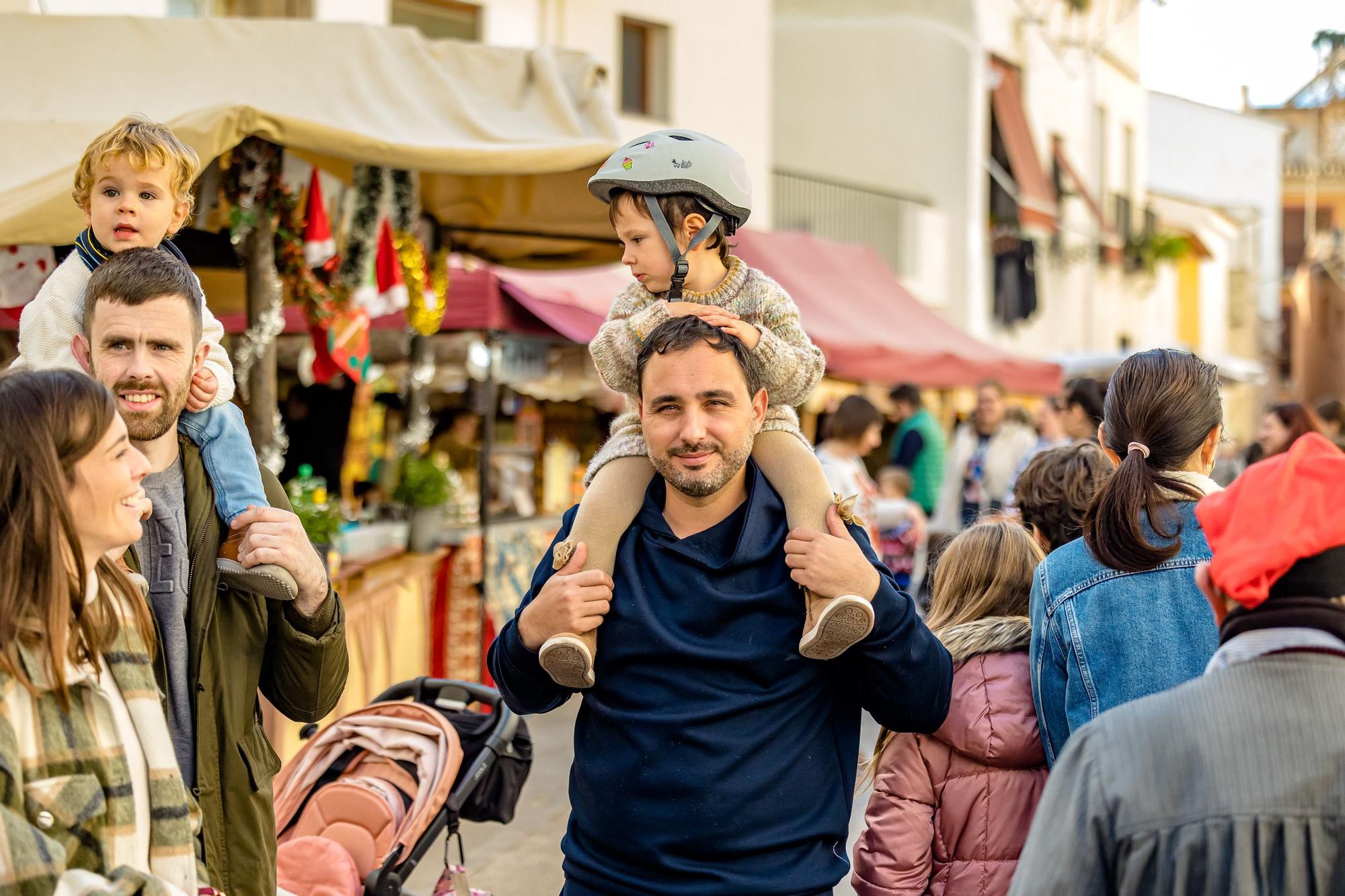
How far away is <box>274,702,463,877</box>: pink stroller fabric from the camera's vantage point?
4.06m

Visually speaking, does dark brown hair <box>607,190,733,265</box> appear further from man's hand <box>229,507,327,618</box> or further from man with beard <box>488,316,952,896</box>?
man's hand <box>229,507,327,618</box>

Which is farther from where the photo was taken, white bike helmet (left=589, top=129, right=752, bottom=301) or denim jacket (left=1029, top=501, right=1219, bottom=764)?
white bike helmet (left=589, top=129, right=752, bottom=301)

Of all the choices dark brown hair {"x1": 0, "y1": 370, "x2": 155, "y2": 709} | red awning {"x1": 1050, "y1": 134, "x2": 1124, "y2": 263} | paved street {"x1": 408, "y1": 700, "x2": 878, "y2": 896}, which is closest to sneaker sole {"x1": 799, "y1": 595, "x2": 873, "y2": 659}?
dark brown hair {"x1": 0, "y1": 370, "x2": 155, "y2": 709}

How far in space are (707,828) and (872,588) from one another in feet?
1.80

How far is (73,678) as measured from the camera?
225 cm

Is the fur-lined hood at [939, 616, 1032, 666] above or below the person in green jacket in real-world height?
below

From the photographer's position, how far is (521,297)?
32.7ft

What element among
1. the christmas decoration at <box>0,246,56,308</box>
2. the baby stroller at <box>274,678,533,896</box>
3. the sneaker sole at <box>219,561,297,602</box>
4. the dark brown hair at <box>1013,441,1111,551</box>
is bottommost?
the baby stroller at <box>274,678,533,896</box>

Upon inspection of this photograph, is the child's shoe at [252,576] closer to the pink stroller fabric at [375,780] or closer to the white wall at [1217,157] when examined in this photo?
the pink stroller fabric at [375,780]

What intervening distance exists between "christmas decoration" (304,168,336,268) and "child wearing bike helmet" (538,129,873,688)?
11.8 ft

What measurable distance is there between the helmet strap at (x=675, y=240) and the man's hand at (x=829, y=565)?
0.65m

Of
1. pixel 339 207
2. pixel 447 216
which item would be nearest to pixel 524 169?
pixel 339 207

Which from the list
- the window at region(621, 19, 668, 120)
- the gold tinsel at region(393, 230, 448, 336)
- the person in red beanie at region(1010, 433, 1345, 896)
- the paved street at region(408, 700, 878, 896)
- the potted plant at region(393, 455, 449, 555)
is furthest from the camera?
the window at region(621, 19, 668, 120)

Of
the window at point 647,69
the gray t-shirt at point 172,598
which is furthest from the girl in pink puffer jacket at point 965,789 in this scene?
the window at point 647,69
